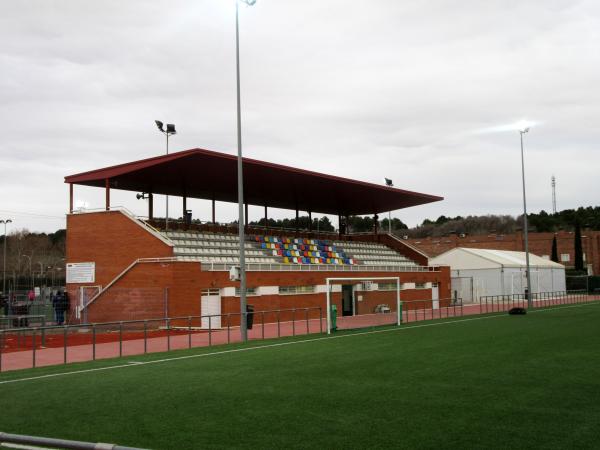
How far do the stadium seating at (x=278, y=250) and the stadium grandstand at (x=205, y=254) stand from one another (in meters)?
0.09

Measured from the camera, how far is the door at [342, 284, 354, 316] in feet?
128

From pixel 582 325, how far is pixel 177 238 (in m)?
20.5

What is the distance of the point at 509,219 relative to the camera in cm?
14525

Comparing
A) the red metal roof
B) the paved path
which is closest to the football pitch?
the paved path

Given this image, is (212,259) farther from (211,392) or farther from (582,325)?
(211,392)

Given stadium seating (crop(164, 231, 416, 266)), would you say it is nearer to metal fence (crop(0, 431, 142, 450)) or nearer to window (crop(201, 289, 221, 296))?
window (crop(201, 289, 221, 296))

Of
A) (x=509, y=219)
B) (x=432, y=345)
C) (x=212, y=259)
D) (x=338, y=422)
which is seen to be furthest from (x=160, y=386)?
(x=509, y=219)

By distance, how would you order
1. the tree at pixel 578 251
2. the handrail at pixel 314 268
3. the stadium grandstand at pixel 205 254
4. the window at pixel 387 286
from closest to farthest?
the stadium grandstand at pixel 205 254, the handrail at pixel 314 268, the window at pixel 387 286, the tree at pixel 578 251

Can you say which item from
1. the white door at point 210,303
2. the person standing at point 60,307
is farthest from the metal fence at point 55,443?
the person standing at point 60,307

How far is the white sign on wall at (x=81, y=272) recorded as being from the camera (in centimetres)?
3472

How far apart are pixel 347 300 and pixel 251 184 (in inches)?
373

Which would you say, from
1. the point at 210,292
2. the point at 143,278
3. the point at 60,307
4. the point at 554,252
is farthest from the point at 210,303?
the point at 554,252

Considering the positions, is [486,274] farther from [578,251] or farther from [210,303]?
[210,303]

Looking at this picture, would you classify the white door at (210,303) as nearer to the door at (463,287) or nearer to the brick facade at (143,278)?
the brick facade at (143,278)
